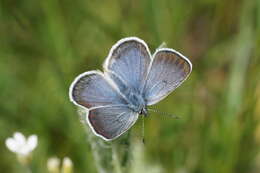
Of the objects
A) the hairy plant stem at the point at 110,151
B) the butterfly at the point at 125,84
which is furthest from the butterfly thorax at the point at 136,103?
the hairy plant stem at the point at 110,151

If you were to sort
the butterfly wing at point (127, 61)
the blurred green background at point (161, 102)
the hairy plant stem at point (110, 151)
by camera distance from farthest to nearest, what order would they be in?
1. the blurred green background at point (161, 102)
2. the hairy plant stem at point (110, 151)
3. the butterfly wing at point (127, 61)

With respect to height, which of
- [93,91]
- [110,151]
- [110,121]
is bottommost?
[110,151]

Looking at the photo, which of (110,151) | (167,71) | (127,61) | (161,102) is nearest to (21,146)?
(110,151)

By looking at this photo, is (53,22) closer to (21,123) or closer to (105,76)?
(21,123)

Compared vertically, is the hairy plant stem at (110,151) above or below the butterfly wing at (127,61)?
below

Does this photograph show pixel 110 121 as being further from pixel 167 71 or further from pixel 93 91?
pixel 167 71

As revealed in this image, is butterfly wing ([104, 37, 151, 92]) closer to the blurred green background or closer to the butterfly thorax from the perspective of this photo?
the butterfly thorax

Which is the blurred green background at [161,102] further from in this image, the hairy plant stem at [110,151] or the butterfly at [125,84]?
the butterfly at [125,84]
